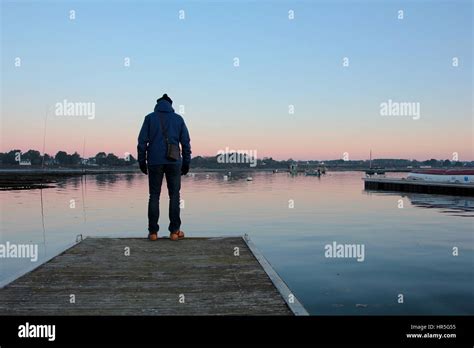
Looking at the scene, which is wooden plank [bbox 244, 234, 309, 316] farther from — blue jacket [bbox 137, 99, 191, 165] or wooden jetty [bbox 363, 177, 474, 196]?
wooden jetty [bbox 363, 177, 474, 196]

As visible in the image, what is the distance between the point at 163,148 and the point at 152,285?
432 centimetres

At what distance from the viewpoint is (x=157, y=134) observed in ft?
36.8

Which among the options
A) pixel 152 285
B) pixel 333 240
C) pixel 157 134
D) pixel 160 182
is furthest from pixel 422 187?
pixel 152 285

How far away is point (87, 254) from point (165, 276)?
9.70 ft

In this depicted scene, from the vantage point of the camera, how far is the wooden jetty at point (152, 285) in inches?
255

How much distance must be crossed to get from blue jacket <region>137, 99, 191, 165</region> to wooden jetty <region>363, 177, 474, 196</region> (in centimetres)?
5354

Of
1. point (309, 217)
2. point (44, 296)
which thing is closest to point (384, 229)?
point (309, 217)

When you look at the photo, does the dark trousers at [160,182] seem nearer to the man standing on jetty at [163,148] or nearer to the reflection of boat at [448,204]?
the man standing on jetty at [163,148]

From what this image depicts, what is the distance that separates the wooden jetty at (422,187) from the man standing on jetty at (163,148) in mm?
53339

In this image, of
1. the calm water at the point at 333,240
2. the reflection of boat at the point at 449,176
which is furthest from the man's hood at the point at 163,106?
the reflection of boat at the point at 449,176

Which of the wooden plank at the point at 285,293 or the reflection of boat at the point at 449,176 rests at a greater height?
the wooden plank at the point at 285,293

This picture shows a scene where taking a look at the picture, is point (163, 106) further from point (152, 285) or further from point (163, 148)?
point (152, 285)

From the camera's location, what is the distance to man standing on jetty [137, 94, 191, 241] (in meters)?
11.2
